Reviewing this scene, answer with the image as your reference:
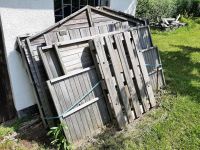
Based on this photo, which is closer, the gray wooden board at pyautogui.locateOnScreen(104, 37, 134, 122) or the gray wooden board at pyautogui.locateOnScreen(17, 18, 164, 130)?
the gray wooden board at pyautogui.locateOnScreen(17, 18, 164, 130)

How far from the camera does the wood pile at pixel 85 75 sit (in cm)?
424

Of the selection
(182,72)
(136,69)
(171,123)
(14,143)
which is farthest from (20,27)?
(182,72)

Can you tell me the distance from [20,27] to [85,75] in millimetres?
1436

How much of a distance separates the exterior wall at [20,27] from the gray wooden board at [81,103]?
1.09 metres

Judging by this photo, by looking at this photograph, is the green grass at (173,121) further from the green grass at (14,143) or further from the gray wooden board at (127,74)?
the green grass at (14,143)

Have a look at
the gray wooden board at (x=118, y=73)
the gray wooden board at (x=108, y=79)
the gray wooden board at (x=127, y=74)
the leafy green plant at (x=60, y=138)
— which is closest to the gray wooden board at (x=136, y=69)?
the gray wooden board at (x=127, y=74)

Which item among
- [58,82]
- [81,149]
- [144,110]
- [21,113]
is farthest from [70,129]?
[144,110]

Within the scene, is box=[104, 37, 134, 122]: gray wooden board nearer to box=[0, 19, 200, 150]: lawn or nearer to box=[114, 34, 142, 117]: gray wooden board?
box=[114, 34, 142, 117]: gray wooden board

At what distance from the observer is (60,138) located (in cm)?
415

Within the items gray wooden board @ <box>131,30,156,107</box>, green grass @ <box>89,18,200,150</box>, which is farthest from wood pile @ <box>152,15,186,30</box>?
gray wooden board @ <box>131,30,156,107</box>

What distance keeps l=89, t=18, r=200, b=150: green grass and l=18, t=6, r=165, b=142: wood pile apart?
283 mm

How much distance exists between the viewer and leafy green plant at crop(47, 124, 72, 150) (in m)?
4.07

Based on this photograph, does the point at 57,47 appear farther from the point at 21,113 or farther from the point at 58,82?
the point at 21,113

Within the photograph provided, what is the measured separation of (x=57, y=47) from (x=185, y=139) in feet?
8.82
